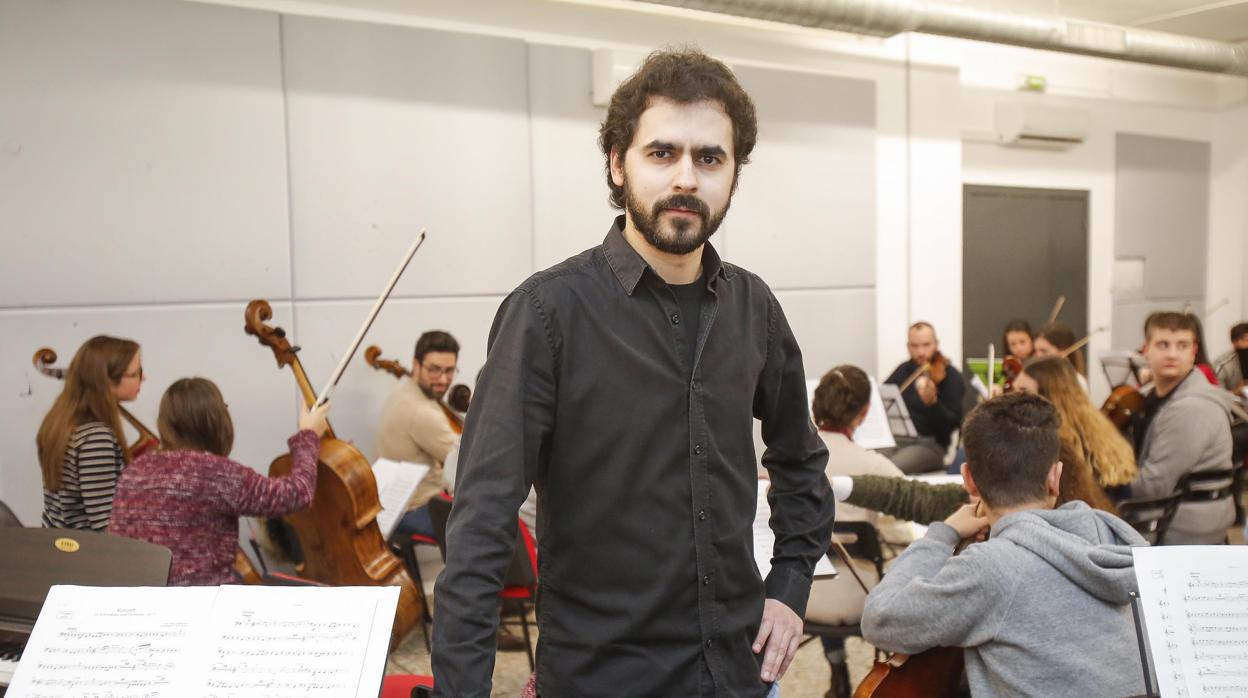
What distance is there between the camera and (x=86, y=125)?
372 cm

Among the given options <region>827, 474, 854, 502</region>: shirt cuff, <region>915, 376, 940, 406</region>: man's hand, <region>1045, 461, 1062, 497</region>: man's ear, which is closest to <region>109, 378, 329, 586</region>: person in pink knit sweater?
<region>827, 474, 854, 502</region>: shirt cuff

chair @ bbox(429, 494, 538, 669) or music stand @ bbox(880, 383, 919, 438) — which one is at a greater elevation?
music stand @ bbox(880, 383, 919, 438)

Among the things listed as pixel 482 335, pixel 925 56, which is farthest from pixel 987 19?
pixel 482 335

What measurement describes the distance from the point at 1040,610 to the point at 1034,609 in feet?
0.03

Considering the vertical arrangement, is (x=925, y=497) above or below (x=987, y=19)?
below

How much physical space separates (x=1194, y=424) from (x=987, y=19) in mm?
2856

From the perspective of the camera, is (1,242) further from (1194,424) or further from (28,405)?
(1194,424)

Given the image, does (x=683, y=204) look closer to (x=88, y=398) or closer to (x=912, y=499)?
(x=912, y=499)

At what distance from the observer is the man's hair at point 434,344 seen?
4.05m

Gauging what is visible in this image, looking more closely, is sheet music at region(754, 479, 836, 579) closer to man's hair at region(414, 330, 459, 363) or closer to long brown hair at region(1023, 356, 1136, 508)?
long brown hair at region(1023, 356, 1136, 508)

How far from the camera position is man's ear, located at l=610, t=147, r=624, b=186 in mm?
1340

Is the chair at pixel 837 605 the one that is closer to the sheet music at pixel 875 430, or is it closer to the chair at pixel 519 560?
the chair at pixel 519 560

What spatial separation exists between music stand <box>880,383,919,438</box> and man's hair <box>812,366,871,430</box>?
4.53ft

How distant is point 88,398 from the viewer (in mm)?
2988
